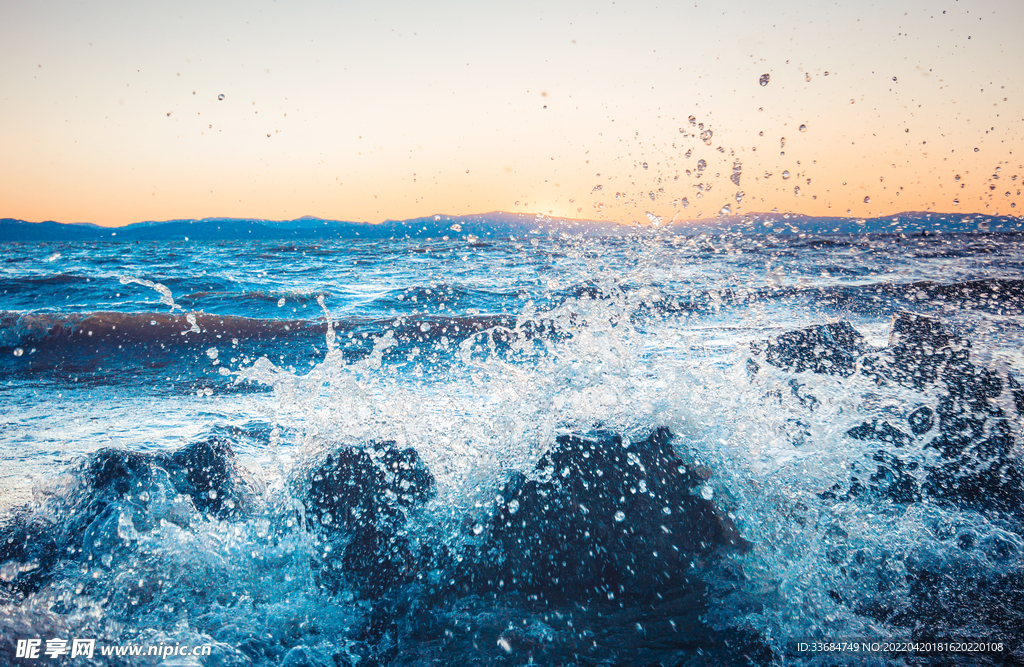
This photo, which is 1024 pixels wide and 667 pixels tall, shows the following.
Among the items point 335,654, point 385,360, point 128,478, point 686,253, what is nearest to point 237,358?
point 385,360

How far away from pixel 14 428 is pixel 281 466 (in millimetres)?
1972

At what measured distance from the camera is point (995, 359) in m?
3.09

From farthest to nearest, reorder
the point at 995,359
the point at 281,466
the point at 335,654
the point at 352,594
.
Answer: the point at 995,359 < the point at 281,466 < the point at 352,594 < the point at 335,654

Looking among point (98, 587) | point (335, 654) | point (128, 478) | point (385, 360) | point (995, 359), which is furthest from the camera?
point (385, 360)

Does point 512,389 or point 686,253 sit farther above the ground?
point 686,253

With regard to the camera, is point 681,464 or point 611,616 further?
point 681,464

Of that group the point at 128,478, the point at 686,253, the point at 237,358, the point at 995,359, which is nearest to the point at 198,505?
the point at 128,478

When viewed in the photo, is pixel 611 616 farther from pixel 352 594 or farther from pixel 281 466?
pixel 281 466

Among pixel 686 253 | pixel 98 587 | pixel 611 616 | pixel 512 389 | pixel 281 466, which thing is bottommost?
pixel 611 616

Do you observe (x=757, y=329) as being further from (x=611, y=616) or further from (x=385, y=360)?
(x=611, y=616)

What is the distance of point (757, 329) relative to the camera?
5230 mm

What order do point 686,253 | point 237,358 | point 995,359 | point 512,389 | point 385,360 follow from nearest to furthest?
1. point 512,389
2. point 995,359
3. point 385,360
4. point 237,358
5. point 686,253

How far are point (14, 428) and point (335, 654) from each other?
2.75 meters

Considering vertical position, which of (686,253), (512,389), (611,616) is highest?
(686,253)
